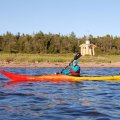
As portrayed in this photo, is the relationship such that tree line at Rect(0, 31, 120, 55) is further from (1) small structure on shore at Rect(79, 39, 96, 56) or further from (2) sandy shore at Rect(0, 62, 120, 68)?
(2) sandy shore at Rect(0, 62, 120, 68)

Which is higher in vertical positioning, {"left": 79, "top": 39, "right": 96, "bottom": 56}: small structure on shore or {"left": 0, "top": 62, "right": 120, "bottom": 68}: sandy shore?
{"left": 79, "top": 39, "right": 96, "bottom": 56}: small structure on shore

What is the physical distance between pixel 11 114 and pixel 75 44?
64930mm

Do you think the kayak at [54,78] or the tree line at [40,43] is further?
the tree line at [40,43]

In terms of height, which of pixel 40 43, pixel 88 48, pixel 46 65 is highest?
pixel 40 43

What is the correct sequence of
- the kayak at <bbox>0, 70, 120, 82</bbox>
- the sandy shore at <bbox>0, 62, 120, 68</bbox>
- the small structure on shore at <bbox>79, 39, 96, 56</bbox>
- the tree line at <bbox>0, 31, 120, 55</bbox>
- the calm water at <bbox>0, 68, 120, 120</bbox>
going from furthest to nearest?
1. the small structure on shore at <bbox>79, 39, 96, 56</bbox>
2. the tree line at <bbox>0, 31, 120, 55</bbox>
3. the sandy shore at <bbox>0, 62, 120, 68</bbox>
4. the kayak at <bbox>0, 70, 120, 82</bbox>
5. the calm water at <bbox>0, 68, 120, 120</bbox>

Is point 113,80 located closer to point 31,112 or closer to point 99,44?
point 31,112

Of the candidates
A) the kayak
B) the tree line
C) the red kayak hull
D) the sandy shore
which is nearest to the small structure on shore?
the tree line

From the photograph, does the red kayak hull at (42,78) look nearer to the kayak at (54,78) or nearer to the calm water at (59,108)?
the kayak at (54,78)

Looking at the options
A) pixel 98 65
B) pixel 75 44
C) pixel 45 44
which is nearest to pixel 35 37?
pixel 45 44

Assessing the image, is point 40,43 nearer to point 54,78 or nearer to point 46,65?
point 46,65

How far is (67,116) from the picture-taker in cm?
951

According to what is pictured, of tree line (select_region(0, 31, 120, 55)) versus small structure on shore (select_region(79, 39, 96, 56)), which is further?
small structure on shore (select_region(79, 39, 96, 56))

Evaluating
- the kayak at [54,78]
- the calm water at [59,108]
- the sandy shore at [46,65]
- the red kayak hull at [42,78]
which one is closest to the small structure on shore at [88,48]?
the sandy shore at [46,65]

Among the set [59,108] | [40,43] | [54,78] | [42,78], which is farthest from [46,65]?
[59,108]
